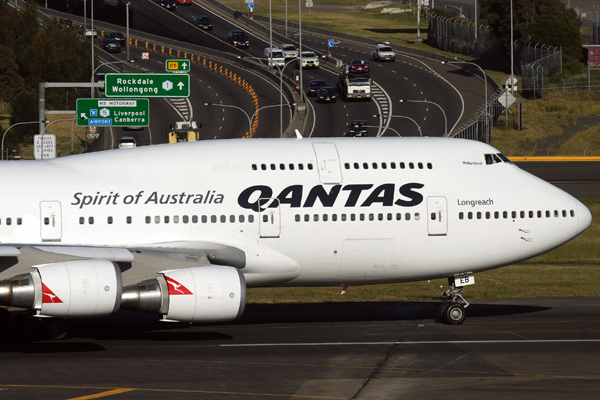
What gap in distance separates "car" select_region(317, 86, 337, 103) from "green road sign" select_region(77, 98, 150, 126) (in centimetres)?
5690

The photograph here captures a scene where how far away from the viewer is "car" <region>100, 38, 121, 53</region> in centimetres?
13785

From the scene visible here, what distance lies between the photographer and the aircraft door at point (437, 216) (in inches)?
1016

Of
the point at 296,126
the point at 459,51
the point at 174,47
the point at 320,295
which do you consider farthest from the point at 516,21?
the point at 320,295

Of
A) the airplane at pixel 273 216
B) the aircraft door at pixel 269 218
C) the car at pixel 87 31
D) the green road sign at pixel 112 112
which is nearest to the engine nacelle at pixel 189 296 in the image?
the airplane at pixel 273 216

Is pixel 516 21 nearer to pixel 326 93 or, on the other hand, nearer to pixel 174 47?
pixel 326 93

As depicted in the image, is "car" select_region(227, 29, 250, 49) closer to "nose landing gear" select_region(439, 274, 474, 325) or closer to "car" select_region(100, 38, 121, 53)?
"car" select_region(100, 38, 121, 53)

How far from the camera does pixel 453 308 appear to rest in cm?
2688

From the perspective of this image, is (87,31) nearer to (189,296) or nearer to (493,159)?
(493,159)

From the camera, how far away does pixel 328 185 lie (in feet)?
82.7

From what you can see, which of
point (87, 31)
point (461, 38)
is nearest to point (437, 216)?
point (461, 38)

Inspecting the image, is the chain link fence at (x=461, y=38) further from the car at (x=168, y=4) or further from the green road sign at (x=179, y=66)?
the green road sign at (x=179, y=66)

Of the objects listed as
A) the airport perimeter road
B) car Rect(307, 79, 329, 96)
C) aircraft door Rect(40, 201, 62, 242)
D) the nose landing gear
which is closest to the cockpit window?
the nose landing gear

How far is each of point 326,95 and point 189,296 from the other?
9222cm

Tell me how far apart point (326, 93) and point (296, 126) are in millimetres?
11856
